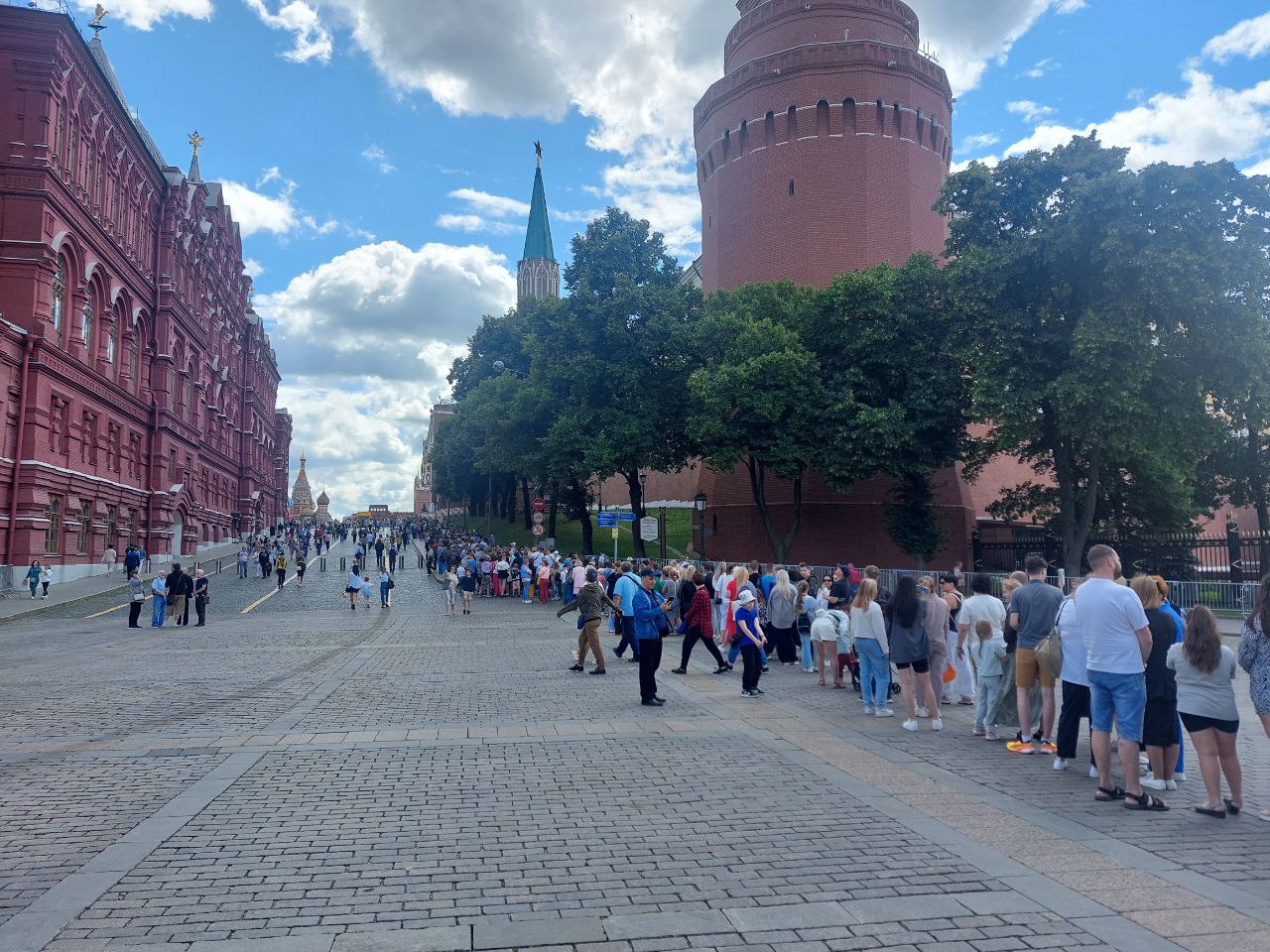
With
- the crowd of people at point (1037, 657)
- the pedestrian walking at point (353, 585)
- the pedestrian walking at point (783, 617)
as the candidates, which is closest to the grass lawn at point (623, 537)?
the pedestrian walking at point (353, 585)

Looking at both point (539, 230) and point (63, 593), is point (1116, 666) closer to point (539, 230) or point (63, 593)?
point (63, 593)

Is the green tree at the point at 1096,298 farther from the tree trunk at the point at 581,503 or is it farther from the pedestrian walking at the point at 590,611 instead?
the pedestrian walking at the point at 590,611

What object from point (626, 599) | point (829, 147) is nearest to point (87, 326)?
point (626, 599)

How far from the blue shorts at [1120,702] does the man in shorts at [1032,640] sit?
148 cm

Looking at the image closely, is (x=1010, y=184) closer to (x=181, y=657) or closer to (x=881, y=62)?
(x=881, y=62)

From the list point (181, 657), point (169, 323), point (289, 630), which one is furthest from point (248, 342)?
point (181, 657)

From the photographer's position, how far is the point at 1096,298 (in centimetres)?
2727

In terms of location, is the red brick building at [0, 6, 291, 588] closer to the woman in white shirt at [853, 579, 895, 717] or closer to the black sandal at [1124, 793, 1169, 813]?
the woman in white shirt at [853, 579, 895, 717]

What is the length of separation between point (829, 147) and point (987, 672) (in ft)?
124

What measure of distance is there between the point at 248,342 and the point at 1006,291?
211 ft

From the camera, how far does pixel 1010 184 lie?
29.4 metres

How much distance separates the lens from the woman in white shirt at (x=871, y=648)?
10.9 metres

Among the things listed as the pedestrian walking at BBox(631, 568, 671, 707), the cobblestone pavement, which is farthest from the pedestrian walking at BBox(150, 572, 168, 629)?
the pedestrian walking at BBox(631, 568, 671, 707)

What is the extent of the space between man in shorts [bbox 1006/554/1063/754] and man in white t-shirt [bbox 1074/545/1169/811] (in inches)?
59.0
